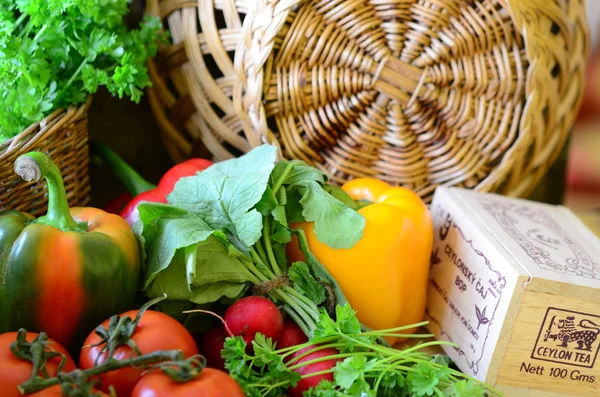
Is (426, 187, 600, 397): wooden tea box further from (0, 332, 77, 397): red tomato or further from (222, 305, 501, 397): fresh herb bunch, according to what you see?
(0, 332, 77, 397): red tomato

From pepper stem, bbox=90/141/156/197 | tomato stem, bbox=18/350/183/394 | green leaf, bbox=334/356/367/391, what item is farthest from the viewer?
pepper stem, bbox=90/141/156/197

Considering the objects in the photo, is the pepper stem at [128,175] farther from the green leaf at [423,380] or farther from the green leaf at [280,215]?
the green leaf at [423,380]

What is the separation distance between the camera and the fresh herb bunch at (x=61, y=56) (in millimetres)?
924

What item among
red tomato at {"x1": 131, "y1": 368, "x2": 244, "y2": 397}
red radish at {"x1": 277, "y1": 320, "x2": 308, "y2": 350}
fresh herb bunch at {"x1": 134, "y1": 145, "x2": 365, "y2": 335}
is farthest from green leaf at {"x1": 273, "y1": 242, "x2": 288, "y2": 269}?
red tomato at {"x1": 131, "y1": 368, "x2": 244, "y2": 397}

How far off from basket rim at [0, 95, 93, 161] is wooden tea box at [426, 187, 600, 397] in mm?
615

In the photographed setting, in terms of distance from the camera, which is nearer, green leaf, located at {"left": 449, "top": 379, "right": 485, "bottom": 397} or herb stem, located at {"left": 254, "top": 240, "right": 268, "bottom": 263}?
green leaf, located at {"left": 449, "top": 379, "right": 485, "bottom": 397}

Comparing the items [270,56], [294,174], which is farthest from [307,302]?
[270,56]

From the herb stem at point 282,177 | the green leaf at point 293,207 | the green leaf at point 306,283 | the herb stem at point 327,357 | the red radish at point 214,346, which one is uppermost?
the herb stem at point 282,177

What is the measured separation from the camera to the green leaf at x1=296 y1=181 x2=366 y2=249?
920 mm

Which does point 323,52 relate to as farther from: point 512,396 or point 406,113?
point 512,396

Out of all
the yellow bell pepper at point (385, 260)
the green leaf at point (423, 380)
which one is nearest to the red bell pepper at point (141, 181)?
the yellow bell pepper at point (385, 260)

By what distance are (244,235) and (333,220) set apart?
5.6 inches

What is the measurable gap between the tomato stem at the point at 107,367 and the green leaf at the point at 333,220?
0.34 metres

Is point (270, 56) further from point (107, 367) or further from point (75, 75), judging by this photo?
point (107, 367)
